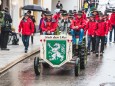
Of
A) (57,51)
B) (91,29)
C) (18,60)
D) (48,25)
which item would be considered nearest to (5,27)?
(18,60)

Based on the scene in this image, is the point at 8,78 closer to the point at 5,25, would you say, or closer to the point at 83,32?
the point at 83,32

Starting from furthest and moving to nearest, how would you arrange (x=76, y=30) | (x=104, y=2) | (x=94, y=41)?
1. (x=104, y=2)
2. (x=94, y=41)
3. (x=76, y=30)

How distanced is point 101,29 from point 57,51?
6.52 meters

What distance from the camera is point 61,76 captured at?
14406 mm

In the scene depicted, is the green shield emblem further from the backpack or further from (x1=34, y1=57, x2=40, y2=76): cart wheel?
the backpack

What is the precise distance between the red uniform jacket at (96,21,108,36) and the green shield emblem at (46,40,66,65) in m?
6.43

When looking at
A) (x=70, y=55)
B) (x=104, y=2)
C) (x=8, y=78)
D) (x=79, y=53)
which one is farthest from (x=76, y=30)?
Result: (x=104, y=2)

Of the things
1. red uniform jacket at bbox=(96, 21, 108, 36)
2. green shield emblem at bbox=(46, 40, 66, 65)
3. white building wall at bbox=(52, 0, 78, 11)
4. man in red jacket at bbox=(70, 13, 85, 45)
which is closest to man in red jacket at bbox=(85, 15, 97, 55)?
red uniform jacket at bbox=(96, 21, 108, 36)

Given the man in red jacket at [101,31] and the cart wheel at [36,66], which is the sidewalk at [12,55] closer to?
the cart wheel at [36,66]

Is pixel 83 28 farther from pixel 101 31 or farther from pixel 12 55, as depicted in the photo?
pixel 12 55

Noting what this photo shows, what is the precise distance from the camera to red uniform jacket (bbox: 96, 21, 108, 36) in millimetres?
20703

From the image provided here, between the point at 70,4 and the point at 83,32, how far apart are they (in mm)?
34234

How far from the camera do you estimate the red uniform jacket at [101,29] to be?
67.9 ft

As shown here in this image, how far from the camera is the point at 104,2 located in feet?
166
